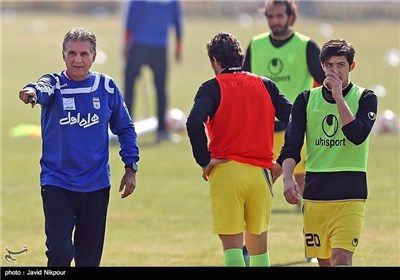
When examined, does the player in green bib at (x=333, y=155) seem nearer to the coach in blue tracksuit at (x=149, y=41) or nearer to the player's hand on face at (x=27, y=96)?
the player's hand on face at (x=27, y=96)

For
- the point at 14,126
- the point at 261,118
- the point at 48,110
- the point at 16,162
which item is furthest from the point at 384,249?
the point at 14,126

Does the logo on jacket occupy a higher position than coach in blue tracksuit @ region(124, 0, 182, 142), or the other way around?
the logo on jacket

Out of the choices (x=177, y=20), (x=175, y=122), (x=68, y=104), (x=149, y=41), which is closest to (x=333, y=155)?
(x=68, y=104)

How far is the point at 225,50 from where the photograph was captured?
8.37 metres

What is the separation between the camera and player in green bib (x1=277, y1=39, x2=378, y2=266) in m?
7.84

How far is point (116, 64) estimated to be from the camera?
36781 millimetres

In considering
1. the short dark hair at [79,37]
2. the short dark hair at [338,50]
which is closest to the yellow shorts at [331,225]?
the short dark hair at [338,50]

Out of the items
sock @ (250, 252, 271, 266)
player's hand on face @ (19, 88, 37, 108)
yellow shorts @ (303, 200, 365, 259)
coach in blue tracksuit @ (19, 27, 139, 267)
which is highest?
player's hand on face @ (19, 88, 37, 108)

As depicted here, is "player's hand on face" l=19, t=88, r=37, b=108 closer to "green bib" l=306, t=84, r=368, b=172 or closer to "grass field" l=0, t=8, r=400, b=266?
"green bib" l=306, t=84, r=368, b=172

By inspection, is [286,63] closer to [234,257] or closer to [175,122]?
[234,257]

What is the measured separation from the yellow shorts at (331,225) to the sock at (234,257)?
49 centimetres

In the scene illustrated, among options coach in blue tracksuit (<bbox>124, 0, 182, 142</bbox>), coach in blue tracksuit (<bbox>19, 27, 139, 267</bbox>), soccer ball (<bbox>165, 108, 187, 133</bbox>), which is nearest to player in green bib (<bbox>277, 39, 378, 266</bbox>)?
coach in blue tracksuit (<bbox>19, 27, 139, 267</bbox>)

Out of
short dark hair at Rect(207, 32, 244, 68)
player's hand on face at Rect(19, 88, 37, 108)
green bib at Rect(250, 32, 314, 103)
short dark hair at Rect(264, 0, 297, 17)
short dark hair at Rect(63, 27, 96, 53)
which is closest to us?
player's hand on face at Rect(19, 88, 37, 108)

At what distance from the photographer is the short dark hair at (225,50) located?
838cm
